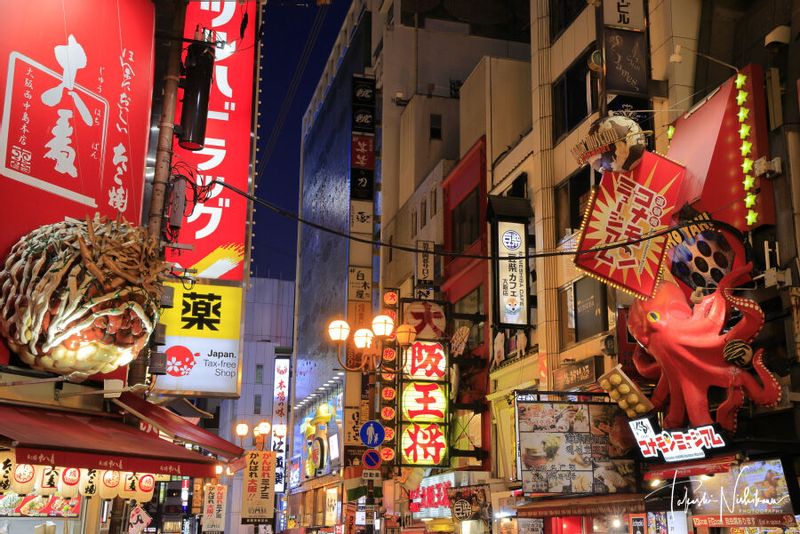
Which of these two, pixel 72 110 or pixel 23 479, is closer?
pixel 23 479

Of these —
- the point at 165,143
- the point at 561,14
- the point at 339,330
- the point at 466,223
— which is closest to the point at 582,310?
the point at 339,330

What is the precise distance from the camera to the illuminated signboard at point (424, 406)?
2756 centimetres

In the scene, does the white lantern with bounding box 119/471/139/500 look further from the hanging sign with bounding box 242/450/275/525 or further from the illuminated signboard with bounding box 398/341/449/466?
the hanging sign with bounding box 242/450/275/525

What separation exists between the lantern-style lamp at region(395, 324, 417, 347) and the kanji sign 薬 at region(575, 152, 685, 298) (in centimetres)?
1105

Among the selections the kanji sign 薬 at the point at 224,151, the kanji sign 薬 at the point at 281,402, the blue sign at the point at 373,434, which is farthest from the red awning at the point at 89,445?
the kanji sign 薬 at the point at 281,402

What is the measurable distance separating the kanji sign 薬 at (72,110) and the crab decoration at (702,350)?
10081 mm

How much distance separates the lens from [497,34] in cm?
5066

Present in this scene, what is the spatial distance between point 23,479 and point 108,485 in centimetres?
133

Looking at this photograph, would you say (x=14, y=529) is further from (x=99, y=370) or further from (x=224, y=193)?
(x=224, y=193)

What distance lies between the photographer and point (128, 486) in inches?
511

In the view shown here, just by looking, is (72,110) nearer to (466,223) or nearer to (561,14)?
(561,14)

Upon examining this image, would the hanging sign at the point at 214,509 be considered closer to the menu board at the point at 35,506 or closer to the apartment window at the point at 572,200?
the apartment window at the point at 572,200

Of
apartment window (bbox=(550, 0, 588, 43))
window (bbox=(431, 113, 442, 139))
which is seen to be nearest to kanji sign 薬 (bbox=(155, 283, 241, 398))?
apartment window (bbox=(550, 0, 588, 43))

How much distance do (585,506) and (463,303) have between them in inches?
615
